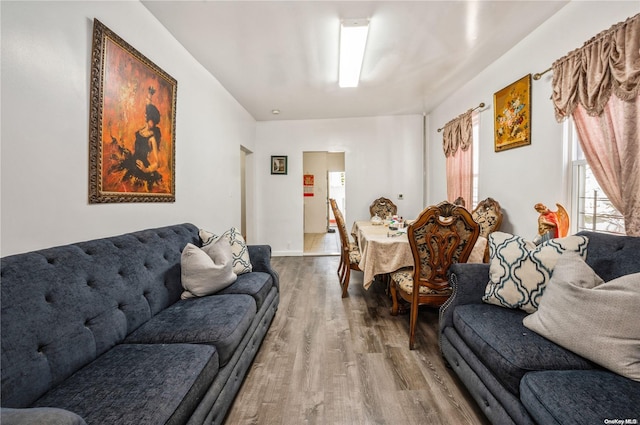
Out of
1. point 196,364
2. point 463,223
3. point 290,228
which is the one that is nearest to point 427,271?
point 463,223

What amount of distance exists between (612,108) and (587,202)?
74 cm

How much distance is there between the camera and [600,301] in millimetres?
1114

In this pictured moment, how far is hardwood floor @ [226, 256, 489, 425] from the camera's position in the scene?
1.44 m

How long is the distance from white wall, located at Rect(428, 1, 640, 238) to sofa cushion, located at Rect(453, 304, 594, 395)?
1509mm

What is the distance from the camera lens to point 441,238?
2.00m

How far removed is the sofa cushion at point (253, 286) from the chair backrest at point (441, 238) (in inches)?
Result: 46.8

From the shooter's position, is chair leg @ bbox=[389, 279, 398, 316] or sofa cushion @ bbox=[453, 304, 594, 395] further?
chair leg @ bbox=[389, 279, 398, 316]

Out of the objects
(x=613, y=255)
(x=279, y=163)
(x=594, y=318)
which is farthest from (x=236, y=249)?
(x=279, y=163)

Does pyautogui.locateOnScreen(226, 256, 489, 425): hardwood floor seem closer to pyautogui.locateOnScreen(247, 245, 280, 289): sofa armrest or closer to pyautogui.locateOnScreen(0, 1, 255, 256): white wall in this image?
pyautogui.locateOnScreen(247, 245, 280, 289): sofa armrest

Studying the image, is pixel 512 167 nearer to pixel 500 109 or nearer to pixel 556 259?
pixel 500 109

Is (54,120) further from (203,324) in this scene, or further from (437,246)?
(437,246)

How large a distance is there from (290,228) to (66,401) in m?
4.52

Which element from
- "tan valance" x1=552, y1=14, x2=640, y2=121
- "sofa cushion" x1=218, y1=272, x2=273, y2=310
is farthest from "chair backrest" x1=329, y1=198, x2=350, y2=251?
"tan valance" x1=552, y1=14, x2=640, y2=121

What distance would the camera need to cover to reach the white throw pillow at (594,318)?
1037mm
